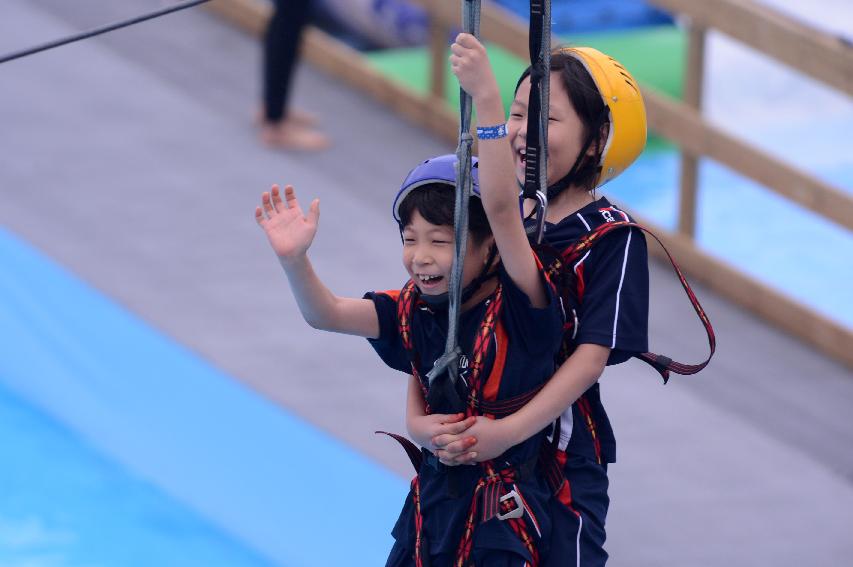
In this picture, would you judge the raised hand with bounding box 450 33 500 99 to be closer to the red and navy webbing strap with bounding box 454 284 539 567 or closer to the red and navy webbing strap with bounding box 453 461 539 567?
the red and navy webbing strap with bounding box 454 284 539 567

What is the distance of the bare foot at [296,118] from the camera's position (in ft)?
14.6

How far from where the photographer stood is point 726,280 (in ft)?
12.3

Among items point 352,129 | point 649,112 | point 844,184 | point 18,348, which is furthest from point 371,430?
point 844,184

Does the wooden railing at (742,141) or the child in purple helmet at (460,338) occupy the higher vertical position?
the child in purple helmet at (460,338)

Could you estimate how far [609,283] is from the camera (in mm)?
Result: 1751

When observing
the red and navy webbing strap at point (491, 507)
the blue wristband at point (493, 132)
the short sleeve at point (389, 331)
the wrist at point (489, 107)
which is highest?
the wrist at point (489, 107)

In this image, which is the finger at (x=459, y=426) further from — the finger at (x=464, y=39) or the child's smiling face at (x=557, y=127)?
the finger at (x=464, y=39)

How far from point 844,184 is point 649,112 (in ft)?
8.17

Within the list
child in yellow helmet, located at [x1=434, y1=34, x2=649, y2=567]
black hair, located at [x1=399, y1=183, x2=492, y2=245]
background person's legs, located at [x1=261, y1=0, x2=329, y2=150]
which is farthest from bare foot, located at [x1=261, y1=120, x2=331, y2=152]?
black hair, located at [x1=399, y1=183, x2=492, y2=245]

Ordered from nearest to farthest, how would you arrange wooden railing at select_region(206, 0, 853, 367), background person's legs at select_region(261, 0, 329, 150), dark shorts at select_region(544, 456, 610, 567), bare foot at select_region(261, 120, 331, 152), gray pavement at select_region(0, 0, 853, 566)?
dark shorts at select_region(544, 456, 610, 567), gray pavement at select_region(0, 0, 853, 566), wooden railing at select_region(206, 0, 853, 367), background person's legs at select_region(261, 0, 329, 150), bare foot at select_region(261, 120, 331, 152)

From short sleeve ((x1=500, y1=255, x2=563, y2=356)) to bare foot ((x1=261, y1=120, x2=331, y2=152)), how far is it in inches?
108

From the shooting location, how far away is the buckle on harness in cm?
174

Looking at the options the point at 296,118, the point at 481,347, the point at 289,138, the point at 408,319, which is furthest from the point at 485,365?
the point at 296,118

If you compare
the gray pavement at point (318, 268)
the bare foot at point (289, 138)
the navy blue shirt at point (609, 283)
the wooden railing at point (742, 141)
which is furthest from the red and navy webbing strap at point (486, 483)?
the bare foot at point (289, 138)
